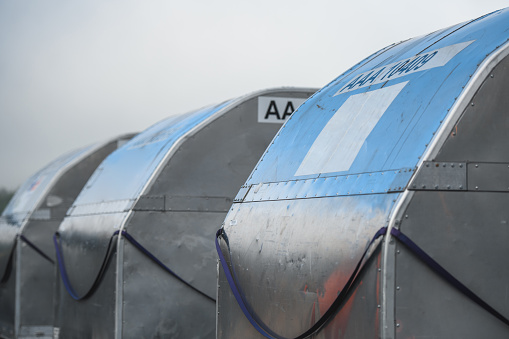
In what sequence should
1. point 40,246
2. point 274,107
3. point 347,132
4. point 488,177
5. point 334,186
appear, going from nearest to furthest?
point 488,177 < point 334,186 < point 347,132 < point 274,107 < point 40,246

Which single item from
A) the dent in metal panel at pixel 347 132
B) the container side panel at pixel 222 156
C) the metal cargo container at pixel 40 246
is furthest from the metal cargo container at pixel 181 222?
the metal cargo container at pixel 40 246

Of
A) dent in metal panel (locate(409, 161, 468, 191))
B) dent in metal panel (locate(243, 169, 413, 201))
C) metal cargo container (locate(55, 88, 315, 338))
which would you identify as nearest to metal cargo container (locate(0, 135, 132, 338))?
metal cargo container (locate(55, 88, 315, 338))

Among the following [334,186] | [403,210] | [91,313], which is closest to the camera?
[403,210]

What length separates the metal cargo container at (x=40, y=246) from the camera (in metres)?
13.1

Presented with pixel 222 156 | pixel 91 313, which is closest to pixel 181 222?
pixel 222 156

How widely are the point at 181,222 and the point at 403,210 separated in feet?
15.8

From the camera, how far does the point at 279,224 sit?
5.58 m

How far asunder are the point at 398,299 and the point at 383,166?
0.83m

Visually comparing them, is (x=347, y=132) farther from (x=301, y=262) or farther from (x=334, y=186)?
(x=301, y=262)

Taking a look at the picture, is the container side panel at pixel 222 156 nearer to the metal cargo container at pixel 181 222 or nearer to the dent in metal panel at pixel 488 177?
the metal cargo container at pixel 181 222

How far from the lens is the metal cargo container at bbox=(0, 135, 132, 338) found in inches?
516

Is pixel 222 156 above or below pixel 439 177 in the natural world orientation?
above

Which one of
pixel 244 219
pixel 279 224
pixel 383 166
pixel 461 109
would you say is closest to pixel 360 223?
pixel 383 166

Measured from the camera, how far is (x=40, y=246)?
13180mm
